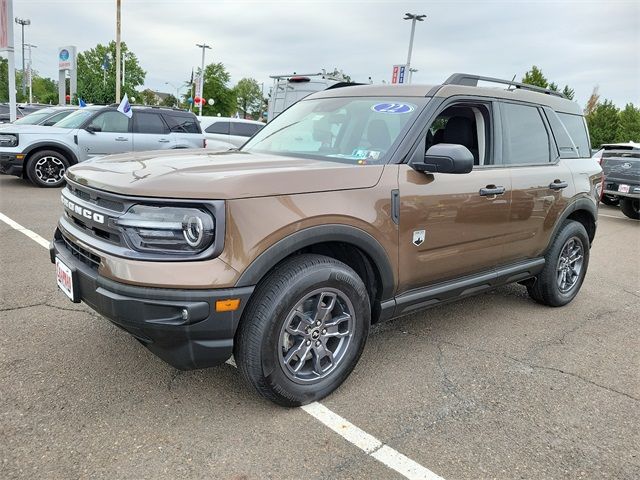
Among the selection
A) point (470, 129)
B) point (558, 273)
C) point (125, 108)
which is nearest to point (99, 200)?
point (470, 129)

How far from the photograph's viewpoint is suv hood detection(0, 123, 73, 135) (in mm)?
9555

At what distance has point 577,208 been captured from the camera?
4.52m

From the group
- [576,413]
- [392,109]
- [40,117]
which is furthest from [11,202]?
[576,413]

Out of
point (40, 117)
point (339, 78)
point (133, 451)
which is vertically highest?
point (339, 78)

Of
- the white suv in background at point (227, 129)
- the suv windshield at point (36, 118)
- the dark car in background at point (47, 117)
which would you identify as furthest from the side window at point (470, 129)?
the white suv in background at point (227, 129)

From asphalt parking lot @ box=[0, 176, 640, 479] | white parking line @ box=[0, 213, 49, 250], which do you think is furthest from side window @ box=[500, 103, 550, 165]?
white parking line @ box=[0, 213, 49, 250]

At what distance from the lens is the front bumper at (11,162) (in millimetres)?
9414

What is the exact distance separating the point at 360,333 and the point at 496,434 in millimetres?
895

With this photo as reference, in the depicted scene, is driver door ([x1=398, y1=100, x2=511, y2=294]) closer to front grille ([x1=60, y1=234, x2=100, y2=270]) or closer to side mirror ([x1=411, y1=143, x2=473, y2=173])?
side mirror ([x1=411, y1=143, x2=473, y2=173])

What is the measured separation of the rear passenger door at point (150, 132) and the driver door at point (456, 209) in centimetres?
840

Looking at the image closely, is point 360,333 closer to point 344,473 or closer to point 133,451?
point 344,473

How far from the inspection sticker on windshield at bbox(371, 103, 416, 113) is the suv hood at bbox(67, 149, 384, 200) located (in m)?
0.59

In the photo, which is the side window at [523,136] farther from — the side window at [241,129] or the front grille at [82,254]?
the side window at [241,129]

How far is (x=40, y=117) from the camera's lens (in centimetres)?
1080
